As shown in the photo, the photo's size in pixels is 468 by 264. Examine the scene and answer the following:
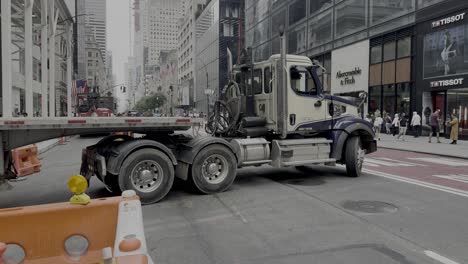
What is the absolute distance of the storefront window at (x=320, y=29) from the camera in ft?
109

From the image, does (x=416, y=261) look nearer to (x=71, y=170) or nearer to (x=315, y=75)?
(x=315, y=75)

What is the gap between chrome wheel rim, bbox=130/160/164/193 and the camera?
6895 mm

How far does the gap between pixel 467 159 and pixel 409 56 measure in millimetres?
12691

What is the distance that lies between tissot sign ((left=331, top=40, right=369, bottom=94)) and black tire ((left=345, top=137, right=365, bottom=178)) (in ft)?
68.5

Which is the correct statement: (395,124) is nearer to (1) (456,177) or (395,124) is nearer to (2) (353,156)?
(1) (456,177)

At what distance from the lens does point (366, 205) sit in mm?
6773

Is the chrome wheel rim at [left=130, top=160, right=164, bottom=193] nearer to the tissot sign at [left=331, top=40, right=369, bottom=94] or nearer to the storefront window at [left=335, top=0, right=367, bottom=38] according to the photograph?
the tissot sign at [left=331, top=40, right=369, bottom=94]

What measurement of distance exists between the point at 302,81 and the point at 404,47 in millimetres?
19576

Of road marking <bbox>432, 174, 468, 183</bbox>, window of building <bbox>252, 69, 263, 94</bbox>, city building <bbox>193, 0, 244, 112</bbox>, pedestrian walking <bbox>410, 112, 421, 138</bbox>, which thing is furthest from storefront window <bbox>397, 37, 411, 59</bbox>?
city building <bbox>193, 0, 244, 112</bbox>

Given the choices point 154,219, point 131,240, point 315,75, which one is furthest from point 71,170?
point 131,240

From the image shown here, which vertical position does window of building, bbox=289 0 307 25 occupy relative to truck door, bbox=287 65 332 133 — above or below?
above

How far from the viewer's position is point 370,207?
6.63 meters

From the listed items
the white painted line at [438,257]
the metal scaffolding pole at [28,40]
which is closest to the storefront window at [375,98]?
the metal scaffolding pole at [28,40]

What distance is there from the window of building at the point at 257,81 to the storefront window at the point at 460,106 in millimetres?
17145
